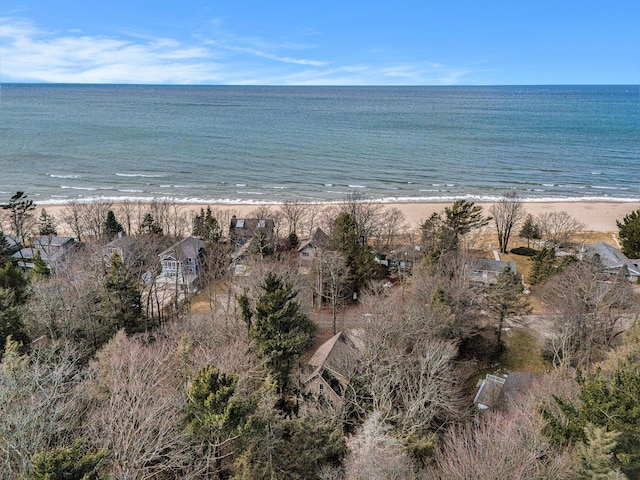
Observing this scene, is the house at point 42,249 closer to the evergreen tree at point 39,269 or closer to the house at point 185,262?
the evergreen tree at point 39,269

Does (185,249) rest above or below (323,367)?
above

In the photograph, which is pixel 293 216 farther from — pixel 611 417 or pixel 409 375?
pixel 611 417

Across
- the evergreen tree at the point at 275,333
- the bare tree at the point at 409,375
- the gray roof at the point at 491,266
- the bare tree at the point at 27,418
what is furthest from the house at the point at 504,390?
the bare tree at the point at 27,418

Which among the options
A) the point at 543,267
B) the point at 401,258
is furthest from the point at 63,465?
the point at 543,267

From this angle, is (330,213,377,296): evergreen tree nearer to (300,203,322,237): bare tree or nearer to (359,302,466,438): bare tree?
(300,203,322,237): bare tree

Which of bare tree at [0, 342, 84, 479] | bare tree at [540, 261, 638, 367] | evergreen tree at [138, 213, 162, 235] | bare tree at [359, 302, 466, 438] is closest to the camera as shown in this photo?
bare tree at [0, 342, 84, 479]

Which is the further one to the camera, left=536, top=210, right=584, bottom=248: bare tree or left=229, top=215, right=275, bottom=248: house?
left=536, top=210, right=584, bottom=248: bare tree

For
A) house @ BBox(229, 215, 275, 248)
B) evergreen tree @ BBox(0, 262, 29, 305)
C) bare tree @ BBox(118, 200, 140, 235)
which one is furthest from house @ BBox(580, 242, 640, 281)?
bare tree @ BBox(118, 200, 140, 235)
